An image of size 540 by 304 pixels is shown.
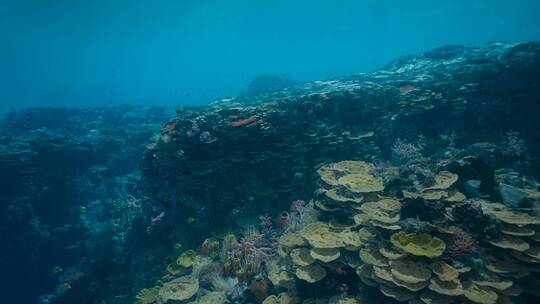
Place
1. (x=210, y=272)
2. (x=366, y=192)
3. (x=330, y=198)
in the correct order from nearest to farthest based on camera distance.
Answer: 1. (x=366, y=192)
2. (x=330, y=198)
3. (x=210, y=272)

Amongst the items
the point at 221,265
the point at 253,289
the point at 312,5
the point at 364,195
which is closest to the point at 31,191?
the point at 221,265

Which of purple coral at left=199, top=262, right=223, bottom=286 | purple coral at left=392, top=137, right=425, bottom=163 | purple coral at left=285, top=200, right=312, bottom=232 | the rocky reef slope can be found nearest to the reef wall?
the rocky reef slope

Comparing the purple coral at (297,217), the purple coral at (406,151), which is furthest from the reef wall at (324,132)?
the purple coral at (297,217)

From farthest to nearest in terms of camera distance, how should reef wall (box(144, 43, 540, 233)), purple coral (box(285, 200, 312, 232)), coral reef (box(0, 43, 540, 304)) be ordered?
1. reef wall (box(144, 43, 540, 233))
2. purple coral (box(285, 200, 312, 232))
3. coral reef (box(0, 43, 540, 304))

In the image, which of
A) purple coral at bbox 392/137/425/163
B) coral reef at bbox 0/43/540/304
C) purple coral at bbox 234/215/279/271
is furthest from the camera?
purple coral at bbox 392/137/425/163

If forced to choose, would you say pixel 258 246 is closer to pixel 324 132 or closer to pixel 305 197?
pixel 305 197

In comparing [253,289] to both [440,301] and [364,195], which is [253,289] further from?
[440,301]

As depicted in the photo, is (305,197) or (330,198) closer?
(330,198)

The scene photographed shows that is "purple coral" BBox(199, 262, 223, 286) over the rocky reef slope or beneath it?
beneath

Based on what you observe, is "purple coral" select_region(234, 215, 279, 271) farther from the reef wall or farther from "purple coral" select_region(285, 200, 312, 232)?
the reef wall

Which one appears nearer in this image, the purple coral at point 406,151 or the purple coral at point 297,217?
the purple coral at point 297,217

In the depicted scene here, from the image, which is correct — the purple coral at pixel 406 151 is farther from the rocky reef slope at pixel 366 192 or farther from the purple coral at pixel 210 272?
the purple coral at pixel 210 272

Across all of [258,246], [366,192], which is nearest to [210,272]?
[258,246]

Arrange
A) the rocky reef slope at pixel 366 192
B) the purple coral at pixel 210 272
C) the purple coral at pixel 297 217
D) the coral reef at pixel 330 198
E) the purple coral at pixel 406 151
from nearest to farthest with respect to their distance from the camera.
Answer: the rocky reef slope at pixel 366 192 < the coral reef at pixel 330 198 < the purple coral at pixel 297 217 < the purple coral at pixel 210 272 < the purple coral at pixel 406 151
